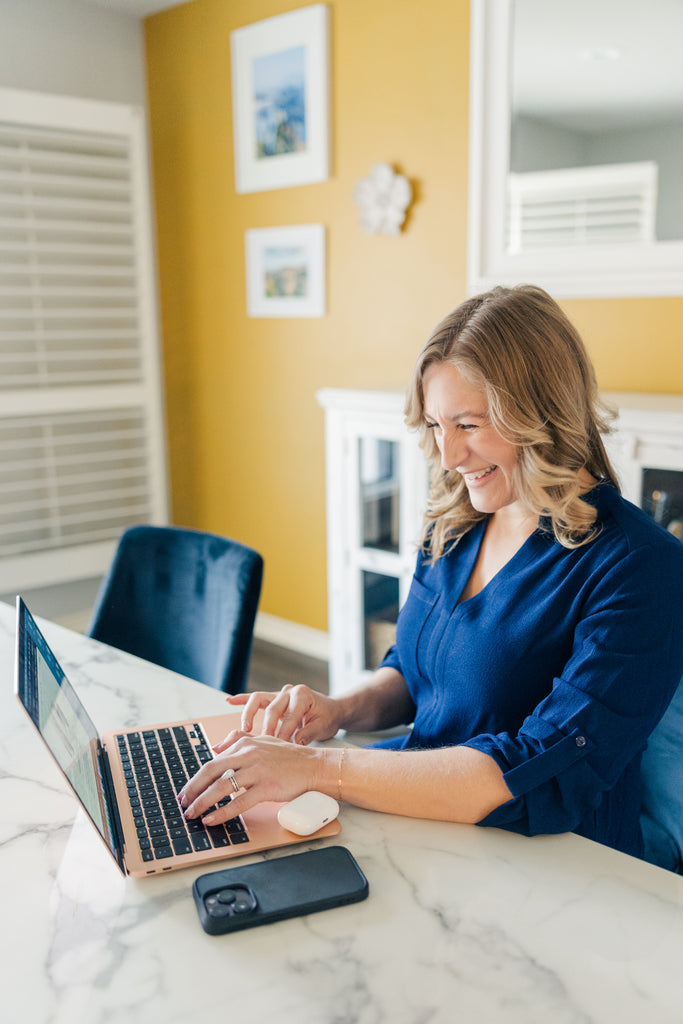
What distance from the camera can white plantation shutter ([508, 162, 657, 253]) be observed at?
233 cm

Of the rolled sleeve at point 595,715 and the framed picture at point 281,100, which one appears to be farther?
the framed picture at point 281,100

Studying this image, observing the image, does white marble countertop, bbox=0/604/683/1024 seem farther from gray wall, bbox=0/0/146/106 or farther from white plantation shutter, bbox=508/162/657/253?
gray wall, bbox=0/0/146/106

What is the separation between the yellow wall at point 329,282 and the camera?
9.07 feet

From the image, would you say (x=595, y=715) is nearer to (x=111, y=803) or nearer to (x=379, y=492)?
(x=111, y=803)

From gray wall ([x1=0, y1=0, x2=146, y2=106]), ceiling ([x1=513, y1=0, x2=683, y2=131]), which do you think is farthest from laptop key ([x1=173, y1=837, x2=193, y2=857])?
gray wall ([x1=0, y1=0, x2=146, y2=106])

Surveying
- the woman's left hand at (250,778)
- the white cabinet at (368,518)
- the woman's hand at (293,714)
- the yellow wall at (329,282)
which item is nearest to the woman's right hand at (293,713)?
the woman's hand at (293,714)

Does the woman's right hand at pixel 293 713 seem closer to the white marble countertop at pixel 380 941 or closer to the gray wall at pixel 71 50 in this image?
the white marble countertop at pixel 380 941

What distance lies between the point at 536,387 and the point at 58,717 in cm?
74

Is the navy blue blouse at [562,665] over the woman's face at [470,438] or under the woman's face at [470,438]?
under

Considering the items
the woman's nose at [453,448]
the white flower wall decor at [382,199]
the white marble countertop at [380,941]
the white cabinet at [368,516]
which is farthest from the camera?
the white flower wall decor at [382,199]

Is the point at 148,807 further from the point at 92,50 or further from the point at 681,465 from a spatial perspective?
the point at 92,50

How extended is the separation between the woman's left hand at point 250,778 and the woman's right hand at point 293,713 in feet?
0.41

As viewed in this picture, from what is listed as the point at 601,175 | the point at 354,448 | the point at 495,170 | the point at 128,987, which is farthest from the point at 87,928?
the point at 495,170

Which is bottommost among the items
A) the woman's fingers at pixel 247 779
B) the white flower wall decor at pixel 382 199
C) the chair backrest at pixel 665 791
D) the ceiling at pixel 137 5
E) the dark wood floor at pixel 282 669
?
the dark wood floor at pixel 282 669
